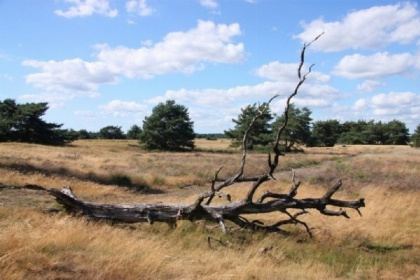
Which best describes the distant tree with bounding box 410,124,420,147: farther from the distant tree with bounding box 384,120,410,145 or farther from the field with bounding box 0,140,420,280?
the field with bounding box 0,140,420,280

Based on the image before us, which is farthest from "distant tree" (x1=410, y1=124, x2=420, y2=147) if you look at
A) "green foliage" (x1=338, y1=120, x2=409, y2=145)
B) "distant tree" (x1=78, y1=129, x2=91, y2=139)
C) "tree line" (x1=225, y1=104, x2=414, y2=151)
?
"distant tree" (x1=78, y1=129, x2=91, y2=139)

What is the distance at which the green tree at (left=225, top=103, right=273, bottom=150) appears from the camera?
60353 mm

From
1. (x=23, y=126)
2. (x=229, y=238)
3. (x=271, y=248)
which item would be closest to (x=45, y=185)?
(x=229, y=238)

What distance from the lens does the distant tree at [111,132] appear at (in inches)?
4235

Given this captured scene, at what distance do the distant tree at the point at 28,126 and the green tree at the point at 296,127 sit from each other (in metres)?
33.7

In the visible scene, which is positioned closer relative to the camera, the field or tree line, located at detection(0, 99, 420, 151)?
the field

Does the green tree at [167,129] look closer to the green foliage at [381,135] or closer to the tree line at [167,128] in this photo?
the tree line at [167,128]

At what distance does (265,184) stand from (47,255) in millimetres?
15226

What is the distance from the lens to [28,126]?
61.9 metres

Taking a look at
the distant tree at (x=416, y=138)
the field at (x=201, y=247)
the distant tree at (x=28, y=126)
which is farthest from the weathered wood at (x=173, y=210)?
the distant tree at (x=416, y=138)

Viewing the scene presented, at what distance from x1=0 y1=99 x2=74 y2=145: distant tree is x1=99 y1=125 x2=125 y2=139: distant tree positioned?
4314 centimetres

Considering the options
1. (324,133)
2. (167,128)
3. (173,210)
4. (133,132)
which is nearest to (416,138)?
(324,133)

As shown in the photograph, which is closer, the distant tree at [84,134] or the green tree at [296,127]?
the green tree at [296,127]

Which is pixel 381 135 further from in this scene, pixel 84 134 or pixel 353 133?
pixel 84 134
